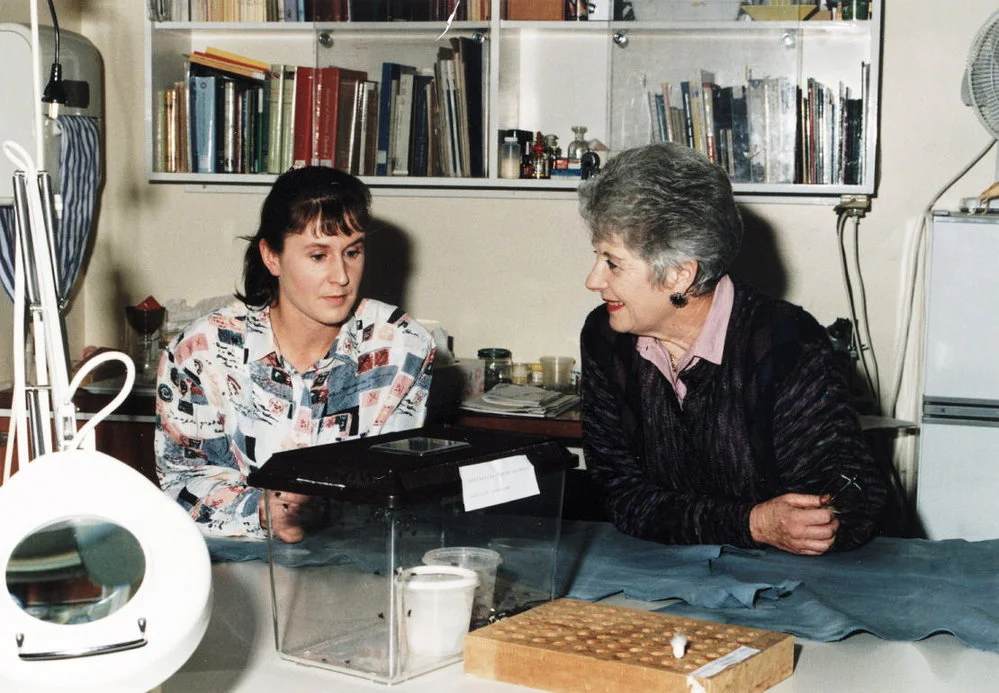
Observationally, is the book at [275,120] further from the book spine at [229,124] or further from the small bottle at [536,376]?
the small bottle at [536,376]

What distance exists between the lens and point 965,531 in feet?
10.5

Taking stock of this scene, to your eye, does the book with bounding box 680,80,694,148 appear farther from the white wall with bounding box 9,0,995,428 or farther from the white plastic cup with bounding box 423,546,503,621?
the white plastic cup with bounding box 423,546,503,621

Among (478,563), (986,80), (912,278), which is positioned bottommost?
(478,563)

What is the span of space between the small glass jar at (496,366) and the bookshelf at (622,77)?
0.51m

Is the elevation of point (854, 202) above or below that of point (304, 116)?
below

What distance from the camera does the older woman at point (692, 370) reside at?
2.04m

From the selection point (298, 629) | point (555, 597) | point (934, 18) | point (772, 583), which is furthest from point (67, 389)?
point (934, 18)

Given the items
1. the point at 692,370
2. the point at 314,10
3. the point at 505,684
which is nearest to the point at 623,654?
the point at 505,684

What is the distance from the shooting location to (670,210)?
214 cm

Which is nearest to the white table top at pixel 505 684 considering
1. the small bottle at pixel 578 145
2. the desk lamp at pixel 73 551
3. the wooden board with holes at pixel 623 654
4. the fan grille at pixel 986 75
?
the wooden board with holes at pixel 623 654

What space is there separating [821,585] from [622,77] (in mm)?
2151

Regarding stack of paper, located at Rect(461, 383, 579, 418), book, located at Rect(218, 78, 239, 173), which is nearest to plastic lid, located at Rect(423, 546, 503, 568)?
stack of paper, located at Rect(461, 383, 579, 418)

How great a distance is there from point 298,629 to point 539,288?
2513 mm

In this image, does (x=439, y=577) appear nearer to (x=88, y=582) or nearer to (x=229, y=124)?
(x=88, y=582)
